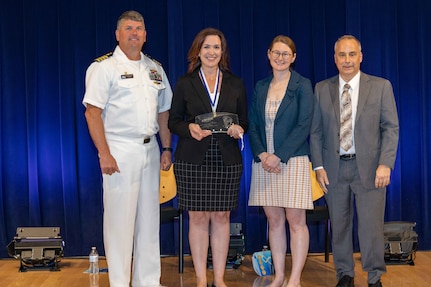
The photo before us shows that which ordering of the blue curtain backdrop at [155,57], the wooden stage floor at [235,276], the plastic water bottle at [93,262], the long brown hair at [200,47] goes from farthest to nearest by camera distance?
the blue curtain backdrop at [155,57]
the plastic water bottle at [93,262]
the wooden stage floor at [235,276]
the long brown hair at [200,47]

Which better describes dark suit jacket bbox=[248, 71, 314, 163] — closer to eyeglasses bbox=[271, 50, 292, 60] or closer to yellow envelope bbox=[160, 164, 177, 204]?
eyeglasses bbox=[271, 50, 292, 60]

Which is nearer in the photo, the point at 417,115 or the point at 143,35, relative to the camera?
the point at 143,35

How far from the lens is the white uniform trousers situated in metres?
4.21

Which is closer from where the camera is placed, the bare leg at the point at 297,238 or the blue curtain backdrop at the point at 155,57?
the bare leg at the point at 297,238

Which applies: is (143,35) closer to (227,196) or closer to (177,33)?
(227,196)

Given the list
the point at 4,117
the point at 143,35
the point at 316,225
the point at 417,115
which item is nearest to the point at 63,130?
the point at 4,117

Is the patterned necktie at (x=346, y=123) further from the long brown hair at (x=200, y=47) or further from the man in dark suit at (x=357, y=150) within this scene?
the long brown hair at (x=200, y=47)

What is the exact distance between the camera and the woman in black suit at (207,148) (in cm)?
421

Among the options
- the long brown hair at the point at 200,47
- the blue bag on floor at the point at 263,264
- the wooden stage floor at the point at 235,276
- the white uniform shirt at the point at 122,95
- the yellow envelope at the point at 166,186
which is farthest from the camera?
the yellow envelope at the point at 166,186

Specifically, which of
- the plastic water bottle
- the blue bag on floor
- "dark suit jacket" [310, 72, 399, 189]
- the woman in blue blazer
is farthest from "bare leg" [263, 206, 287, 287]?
the plastic water bottle

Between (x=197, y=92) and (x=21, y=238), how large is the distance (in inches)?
92.6

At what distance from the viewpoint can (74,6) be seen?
6133mm

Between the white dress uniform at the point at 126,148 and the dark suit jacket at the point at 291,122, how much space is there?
2.33 feet

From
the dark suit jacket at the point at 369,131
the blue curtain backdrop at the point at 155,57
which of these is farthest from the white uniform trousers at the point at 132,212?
the blue curtain backdrop at the point at 155,57
